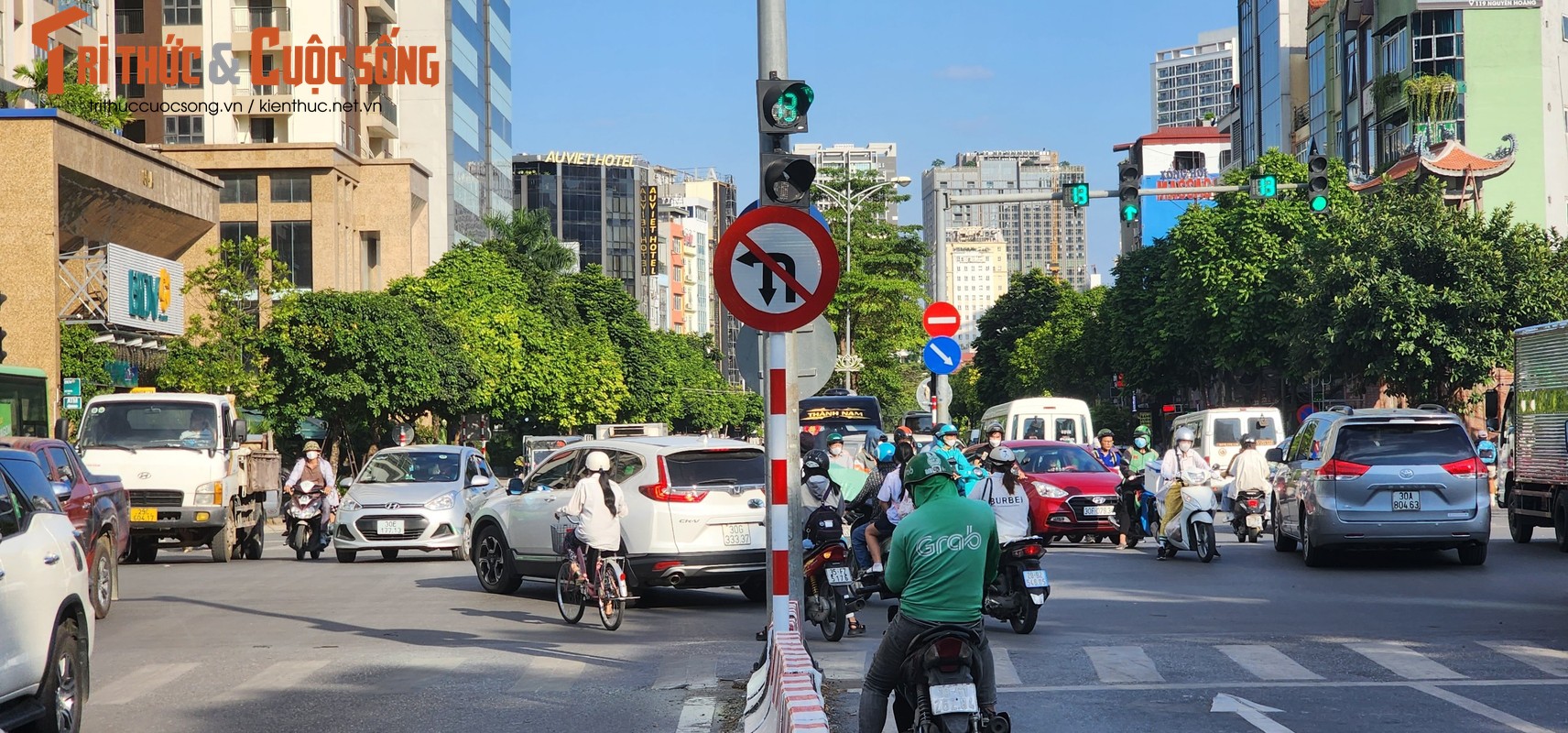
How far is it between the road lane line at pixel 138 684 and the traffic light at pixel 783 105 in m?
5.10

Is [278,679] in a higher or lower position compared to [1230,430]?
lower

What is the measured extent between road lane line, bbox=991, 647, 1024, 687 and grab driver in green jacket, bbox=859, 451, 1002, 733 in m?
3.22

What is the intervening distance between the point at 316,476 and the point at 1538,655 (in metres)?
17.8

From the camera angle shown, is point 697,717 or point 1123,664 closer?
point 697,717

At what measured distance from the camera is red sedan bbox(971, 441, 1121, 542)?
79.2 ft

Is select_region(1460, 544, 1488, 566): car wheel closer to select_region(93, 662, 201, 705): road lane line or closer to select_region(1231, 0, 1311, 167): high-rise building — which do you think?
select_region(93, 662, 201, 705): road lane line

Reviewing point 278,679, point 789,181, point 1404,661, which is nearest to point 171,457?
point 278,679

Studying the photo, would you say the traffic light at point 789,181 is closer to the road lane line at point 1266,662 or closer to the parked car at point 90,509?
the road lane line at point 1266,662

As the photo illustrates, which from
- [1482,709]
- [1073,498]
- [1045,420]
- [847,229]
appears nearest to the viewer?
[1482,709]

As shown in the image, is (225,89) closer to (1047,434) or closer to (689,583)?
(1047,434)

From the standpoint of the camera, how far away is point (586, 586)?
570 inches

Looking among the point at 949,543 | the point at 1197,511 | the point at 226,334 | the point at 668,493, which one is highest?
the point at 226,334

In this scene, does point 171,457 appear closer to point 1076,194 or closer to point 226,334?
point 1076,194

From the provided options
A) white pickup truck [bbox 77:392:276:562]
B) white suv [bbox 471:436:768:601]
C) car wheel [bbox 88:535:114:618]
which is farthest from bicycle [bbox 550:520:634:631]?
white pickup truck [bbox 77:392:276:562]
